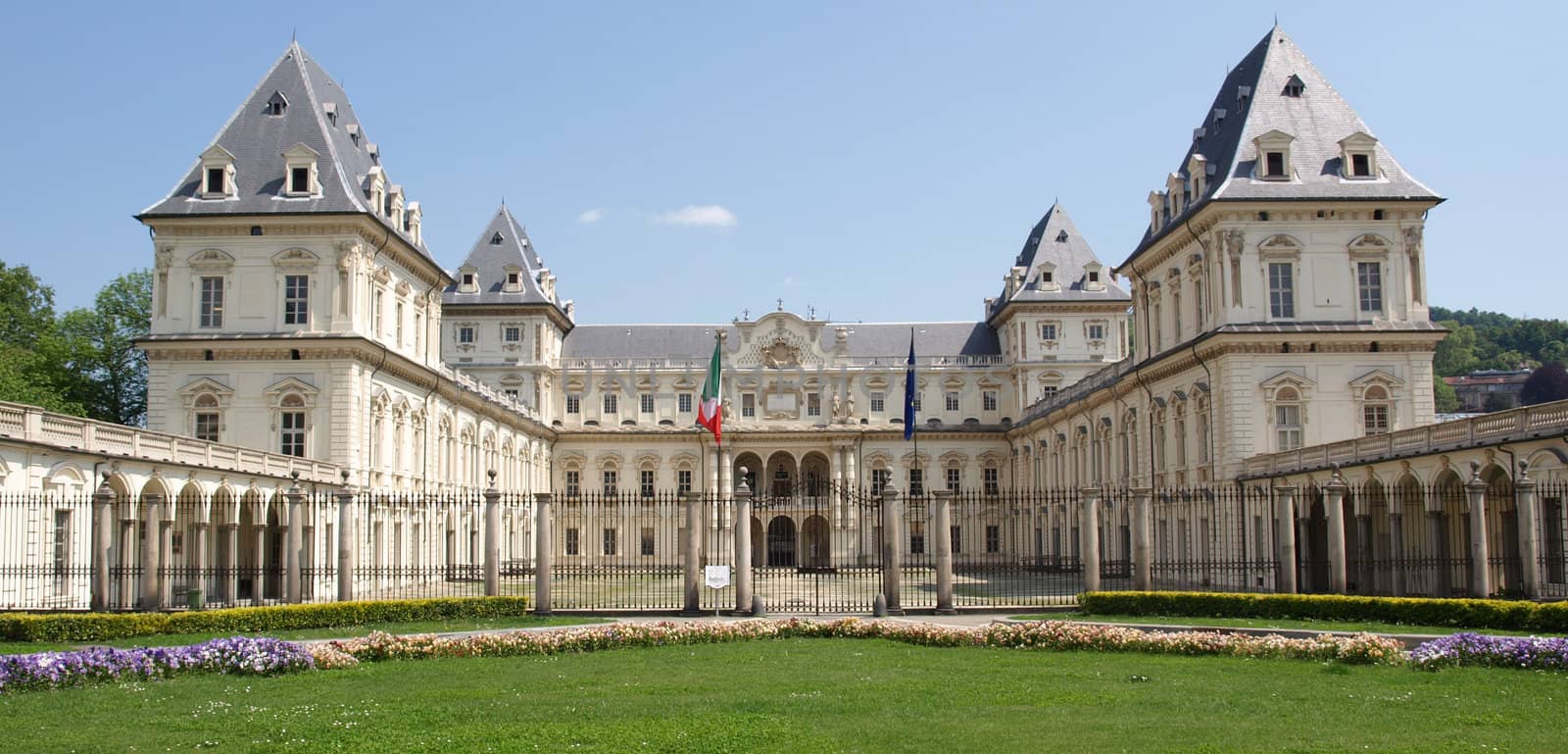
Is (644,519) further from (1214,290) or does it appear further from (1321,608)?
(1321,608)

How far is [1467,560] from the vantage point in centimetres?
3444

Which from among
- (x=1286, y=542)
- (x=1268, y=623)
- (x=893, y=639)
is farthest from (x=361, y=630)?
(x=1286, y=542)

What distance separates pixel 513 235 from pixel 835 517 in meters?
25.2

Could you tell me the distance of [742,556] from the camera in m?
30.6

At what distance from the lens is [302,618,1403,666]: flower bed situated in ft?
68.3

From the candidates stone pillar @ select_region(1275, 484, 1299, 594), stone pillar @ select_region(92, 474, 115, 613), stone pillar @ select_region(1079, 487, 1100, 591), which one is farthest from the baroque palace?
stone pillar @ select_region(92, 474, 115, 613)

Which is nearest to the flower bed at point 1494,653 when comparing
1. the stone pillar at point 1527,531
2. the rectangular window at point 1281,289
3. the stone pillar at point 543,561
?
the stone pillar at point 1527,531

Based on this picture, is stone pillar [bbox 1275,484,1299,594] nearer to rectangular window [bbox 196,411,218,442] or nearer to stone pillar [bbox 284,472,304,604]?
stone pillar [bbox 284,472,304,604]

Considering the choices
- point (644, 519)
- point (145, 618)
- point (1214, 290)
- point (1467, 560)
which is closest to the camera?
point (145, 618)

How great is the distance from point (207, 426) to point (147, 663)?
27.2 m

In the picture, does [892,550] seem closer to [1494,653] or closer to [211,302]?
[1494,653]

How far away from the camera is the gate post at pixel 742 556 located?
30.1 m

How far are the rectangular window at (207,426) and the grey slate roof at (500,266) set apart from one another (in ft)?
109

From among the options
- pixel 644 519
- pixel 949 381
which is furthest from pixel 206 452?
pixel 949 381
